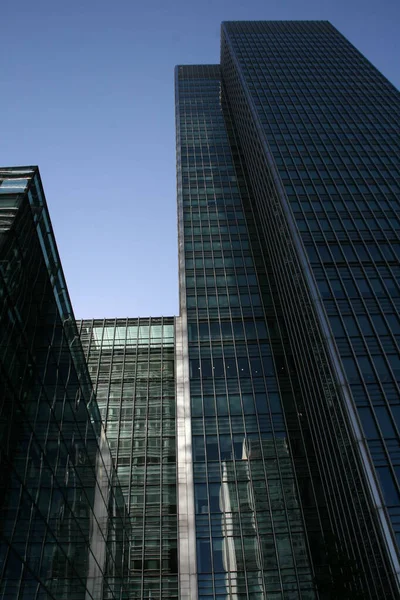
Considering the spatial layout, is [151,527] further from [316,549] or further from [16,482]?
[16,482]

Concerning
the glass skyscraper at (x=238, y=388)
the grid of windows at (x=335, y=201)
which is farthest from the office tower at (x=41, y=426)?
the grid of windows at (x=335, y=201)

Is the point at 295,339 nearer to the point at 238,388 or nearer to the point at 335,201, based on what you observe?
the point at 238,388

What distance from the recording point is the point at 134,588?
3950 centimetres

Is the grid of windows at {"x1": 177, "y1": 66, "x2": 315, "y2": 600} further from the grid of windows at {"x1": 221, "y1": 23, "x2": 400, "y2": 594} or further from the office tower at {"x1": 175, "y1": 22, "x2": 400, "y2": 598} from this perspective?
the grid of windows at {"x1": 221, "y1": 23, "x2": 400, "y2": 594}

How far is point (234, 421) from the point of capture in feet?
156

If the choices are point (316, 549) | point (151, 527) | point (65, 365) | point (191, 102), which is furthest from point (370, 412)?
point (191, 102)

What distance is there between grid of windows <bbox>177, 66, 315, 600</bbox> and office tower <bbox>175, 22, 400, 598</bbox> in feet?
0.41

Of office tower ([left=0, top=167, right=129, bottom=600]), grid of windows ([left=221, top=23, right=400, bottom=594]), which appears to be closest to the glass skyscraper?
office tower ([left=0, top=167, right=129, bottom=600])

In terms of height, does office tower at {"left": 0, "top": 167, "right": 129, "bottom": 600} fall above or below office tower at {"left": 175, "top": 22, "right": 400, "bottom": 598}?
below

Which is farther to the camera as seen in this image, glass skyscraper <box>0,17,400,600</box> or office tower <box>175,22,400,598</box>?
office tower <box>175,22,400,598</box>

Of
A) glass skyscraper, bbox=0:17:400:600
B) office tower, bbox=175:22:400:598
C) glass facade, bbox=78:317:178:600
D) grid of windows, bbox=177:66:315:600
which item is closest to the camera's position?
glass skyscraper, bbox=0:17:400:600

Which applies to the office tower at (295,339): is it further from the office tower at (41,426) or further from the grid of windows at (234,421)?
the office tower at (41,426)

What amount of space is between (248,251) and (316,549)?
123ft

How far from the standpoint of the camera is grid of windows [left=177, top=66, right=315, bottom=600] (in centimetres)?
3900
